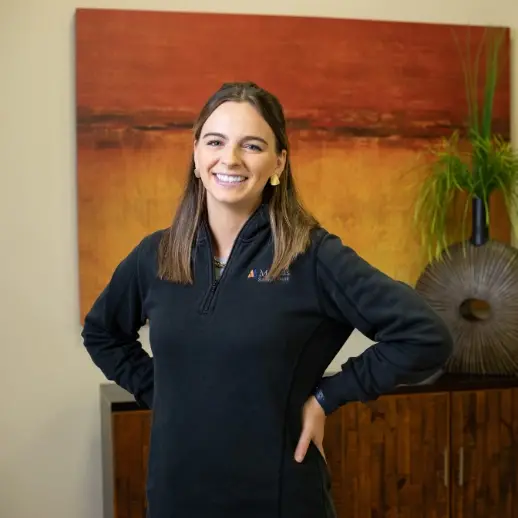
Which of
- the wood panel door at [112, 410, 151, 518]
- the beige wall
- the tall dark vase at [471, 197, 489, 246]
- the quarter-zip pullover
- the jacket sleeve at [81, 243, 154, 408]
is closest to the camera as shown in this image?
the quarter-zip pullover

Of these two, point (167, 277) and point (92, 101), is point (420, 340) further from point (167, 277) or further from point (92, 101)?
point (92, 101)

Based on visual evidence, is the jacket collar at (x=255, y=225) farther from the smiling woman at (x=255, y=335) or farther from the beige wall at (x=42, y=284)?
the beige wall at (x=42, y=284)

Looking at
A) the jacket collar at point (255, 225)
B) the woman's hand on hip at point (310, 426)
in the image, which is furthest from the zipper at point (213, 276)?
the woman's hand on hip at point (310, 426)

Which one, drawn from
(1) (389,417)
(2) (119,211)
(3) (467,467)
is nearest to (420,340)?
(1) (389,417)

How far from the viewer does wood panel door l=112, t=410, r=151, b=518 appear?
2.35 meters

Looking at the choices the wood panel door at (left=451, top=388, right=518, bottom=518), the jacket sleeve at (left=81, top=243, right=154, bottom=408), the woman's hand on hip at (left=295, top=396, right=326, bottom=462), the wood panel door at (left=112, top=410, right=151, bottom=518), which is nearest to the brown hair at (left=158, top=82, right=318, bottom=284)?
the jacket sleeve at (left=81, top=243, right=154, bottom=408)

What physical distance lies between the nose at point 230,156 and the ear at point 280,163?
10cm

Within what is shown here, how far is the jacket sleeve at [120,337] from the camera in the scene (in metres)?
1.70

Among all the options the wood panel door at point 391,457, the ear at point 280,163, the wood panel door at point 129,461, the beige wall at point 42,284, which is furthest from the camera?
the beige wall at point 42,284

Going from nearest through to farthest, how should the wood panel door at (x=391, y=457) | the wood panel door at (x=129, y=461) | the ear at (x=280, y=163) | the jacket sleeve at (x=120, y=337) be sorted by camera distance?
the ear at (x=280, y=163) → the jacket sleeve at (x=120, y=337) → the wood panel door at (x=129, y=461) → the wood panel door at (x=391, y=457)

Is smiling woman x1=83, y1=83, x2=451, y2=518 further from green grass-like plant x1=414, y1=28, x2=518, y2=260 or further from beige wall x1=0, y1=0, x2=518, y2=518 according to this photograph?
green grass-like plant x1=414, y1=28, x2=518, y2=260

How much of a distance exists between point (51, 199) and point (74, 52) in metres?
0.48

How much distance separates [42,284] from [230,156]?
1.38 metres

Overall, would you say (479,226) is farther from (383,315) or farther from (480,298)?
(383,315)
